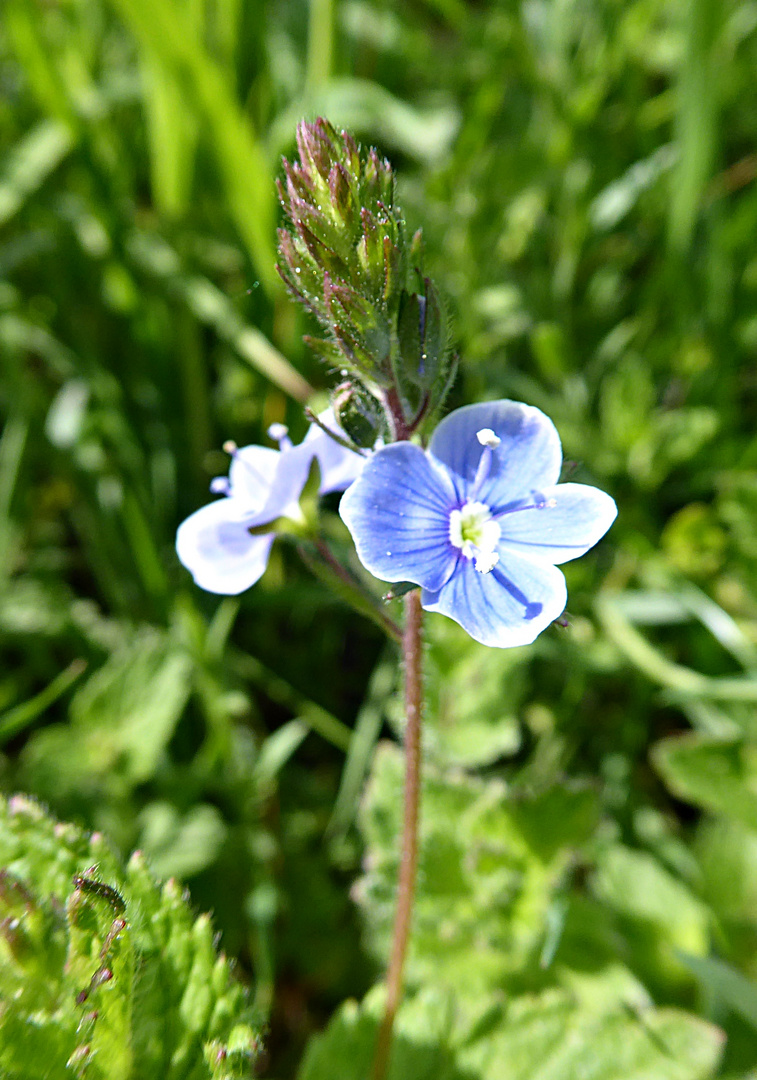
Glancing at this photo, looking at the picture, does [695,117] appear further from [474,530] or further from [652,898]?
[652,898]

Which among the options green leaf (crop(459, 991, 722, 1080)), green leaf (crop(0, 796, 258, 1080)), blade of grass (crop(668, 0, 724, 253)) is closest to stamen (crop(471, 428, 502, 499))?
green leaf (crop(0, 796, 258, 1080))

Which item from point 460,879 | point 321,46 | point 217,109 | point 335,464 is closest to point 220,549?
point 335,464

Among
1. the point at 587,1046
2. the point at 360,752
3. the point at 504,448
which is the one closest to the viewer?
the point at 504,448

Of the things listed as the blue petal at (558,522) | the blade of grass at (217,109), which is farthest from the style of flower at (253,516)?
the blade of grass at (217,109)

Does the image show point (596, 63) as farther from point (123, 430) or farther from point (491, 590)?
point (491, 590)

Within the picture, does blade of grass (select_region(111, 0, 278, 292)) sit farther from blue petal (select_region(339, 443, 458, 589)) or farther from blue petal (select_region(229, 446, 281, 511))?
blue petal (select_region(339, 443, 458, 589))

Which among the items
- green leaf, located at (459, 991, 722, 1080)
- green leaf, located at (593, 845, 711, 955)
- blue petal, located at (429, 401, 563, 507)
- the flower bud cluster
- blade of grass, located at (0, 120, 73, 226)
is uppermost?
blade of grass, located at (0, 120, 73, 226)

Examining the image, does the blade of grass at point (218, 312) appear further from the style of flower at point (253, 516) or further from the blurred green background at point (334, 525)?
the style of flower at point (253, 516)
